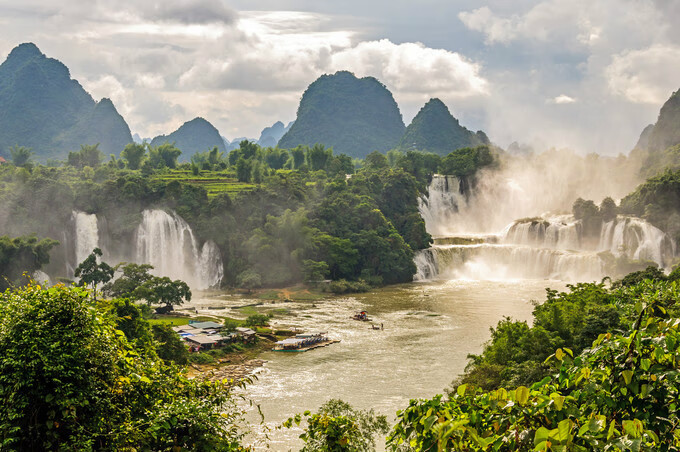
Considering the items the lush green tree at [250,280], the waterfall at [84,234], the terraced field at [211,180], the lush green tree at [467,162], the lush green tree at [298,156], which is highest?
the lush green tree at [298,156]

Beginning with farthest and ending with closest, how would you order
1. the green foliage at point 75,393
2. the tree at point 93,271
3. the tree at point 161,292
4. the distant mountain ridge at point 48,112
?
1. the distant mountain ridge at point 48,112
2. the tree at point 93,271
3. the tree at point 161,292
4. the green foliage at point 75,393

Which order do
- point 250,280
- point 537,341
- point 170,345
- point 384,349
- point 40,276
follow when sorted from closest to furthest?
point 537,341, point 170,345, point 384,349, point 40,276, point 250,280

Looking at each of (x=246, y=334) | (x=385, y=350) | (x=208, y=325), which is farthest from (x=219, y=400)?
(x=208, y=325)

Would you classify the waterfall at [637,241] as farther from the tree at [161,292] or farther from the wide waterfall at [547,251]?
the tree at [161,292]

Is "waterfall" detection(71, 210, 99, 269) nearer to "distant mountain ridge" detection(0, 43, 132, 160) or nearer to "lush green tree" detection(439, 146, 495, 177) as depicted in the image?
"lush green tree" detection(439, 146, 495, 177)

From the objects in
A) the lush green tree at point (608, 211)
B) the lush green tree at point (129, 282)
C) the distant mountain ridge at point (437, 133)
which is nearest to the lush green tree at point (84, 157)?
the lush green tree at point (129, 282)

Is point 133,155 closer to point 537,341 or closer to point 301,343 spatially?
point 301,343
